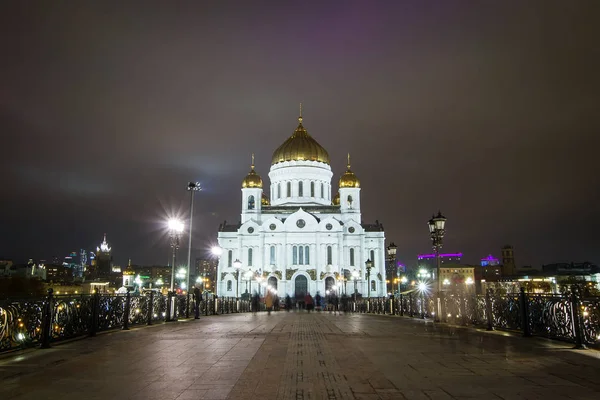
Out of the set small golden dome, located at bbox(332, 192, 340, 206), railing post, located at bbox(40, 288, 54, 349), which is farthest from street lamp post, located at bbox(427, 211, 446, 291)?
small golden dome, located at bbox(332, 192, 340, 206)

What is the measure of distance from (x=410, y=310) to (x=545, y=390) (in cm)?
2169

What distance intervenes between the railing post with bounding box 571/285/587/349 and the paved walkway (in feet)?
0.94

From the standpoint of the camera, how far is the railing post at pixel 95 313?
46.2 feet

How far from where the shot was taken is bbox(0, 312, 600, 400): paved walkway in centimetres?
624

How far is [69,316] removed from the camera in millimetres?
12938

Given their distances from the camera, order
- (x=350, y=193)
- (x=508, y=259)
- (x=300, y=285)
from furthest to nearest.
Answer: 1. (x=508, y=259)
2. (x=350, y=193)
3. (x=300, y=285)

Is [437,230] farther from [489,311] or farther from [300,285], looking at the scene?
[300,285]

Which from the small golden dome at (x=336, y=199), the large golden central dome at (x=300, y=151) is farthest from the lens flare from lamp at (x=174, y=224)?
the small golden dome at (x=336, y=199)

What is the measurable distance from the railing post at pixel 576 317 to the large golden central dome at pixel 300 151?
228ft

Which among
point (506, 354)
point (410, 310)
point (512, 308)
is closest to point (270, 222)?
point (410, 310)

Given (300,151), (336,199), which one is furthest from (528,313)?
(336,199)

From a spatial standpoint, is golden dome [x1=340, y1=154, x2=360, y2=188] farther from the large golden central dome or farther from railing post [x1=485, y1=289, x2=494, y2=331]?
railing post [x1=485, y1=289, x2=494, y2=331]

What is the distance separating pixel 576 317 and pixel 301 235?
6249 centimetres

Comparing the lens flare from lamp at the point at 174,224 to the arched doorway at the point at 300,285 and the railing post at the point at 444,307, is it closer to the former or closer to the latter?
the railing post at the point at 444,307
